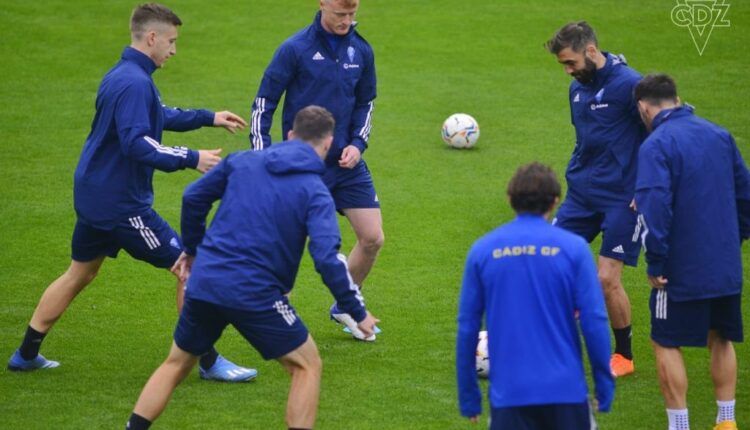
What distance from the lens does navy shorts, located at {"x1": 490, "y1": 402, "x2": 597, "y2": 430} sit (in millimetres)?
5438

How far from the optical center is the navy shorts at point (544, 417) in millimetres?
5438

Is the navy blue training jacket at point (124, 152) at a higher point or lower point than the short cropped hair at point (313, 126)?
lower

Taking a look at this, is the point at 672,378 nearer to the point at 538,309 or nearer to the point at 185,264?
the point at 538,309

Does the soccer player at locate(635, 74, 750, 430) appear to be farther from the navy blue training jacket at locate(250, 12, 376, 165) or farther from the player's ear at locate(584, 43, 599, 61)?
the navy blue training jacket at locate(250, 12, 376, 165)

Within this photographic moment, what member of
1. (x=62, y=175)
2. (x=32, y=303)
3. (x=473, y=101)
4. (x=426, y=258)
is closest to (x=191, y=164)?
(x=32, y=303)

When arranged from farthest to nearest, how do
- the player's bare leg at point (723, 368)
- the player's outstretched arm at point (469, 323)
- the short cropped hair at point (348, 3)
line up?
the short cropped hair at point (348, 3)
the player's bare leg at point (723, 368)
the player's outstretched arm at point (469, 323)

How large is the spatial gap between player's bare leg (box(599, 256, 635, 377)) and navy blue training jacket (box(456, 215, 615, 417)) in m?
2.92

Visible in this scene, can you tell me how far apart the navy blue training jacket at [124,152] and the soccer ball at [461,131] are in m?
6.86

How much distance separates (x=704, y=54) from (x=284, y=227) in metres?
13.5

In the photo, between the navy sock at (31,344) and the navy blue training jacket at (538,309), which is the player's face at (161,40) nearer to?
the navy sock at (31,344)

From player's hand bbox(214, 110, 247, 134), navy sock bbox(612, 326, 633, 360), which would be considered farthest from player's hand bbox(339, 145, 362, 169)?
navy sock bbox(612, 326, 633, 360)

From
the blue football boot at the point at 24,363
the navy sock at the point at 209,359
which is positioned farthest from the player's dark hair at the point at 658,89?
the blue football boot at the point at 24,363

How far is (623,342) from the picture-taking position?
8484mm

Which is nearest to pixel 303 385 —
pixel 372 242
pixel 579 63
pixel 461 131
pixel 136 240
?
pixel 136 240
